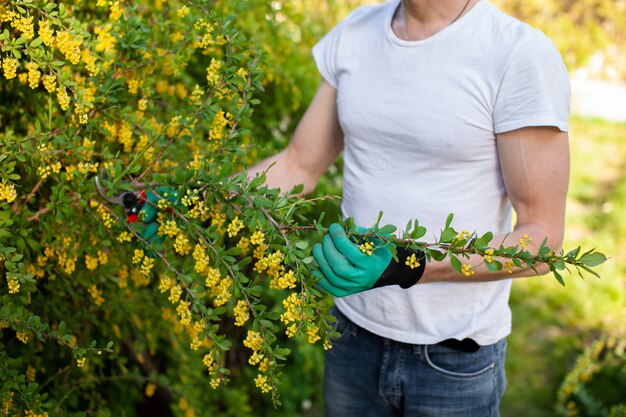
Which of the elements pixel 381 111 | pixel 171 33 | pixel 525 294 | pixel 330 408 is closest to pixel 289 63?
pixel 171 33

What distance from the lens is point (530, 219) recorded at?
1562mm

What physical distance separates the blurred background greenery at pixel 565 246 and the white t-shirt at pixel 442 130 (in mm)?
298

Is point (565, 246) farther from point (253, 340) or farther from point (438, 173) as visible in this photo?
point (253, 340)

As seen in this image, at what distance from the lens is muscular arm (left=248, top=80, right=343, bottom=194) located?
1.94 metres

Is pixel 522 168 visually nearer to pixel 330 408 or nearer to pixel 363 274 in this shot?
pixel 363 274

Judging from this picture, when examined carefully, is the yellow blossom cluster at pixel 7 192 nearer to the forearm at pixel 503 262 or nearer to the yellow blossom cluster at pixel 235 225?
the yellow blossom cluster at pixel 235 225

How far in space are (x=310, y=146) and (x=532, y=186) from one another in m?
0.65

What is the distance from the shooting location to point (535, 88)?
1.49 meters

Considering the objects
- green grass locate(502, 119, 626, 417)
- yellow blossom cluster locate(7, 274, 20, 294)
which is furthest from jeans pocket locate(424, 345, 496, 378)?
green grass locate(502, 119, 626, 417)

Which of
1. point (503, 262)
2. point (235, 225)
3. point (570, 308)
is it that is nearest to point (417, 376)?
point (503, 262)

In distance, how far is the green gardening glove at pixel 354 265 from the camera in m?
1.35

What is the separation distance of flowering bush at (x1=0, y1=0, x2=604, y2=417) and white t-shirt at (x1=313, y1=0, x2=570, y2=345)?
0.52 ft

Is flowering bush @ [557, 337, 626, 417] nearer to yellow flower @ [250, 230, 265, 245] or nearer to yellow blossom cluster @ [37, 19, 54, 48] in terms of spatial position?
yellow flower @ [250, 230, 265, 245]

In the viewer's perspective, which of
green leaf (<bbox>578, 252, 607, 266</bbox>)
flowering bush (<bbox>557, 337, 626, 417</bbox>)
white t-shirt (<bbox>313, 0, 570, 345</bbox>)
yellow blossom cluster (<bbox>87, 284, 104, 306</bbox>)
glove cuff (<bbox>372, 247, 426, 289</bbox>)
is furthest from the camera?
flowering bush (<bbox>557, 337, 626, 417</bbox>)
